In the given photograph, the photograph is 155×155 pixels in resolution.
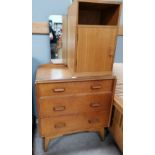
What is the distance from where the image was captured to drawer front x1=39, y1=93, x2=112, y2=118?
126 centimetres

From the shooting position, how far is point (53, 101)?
4.12 feet

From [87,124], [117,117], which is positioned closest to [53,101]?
[87,124]

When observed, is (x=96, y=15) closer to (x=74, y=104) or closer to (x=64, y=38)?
(x=64, y=38)

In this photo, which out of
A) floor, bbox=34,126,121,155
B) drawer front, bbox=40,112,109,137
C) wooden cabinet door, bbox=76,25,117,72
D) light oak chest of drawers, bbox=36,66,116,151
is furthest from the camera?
floor, bbox=34,126,121,155

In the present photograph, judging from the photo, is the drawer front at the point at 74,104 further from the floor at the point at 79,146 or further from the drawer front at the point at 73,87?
the floor at the point at 79,146

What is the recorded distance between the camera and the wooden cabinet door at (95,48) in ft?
3.68

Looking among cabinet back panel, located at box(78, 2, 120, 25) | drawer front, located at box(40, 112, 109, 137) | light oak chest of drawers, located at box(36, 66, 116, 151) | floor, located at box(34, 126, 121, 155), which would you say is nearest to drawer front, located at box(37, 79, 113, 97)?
light oak chest of drawers, located at box(36, 66, 116, 151)

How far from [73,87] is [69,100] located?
0.42ft

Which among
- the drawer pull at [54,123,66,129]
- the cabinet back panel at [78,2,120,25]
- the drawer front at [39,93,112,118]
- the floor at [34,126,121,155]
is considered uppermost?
the cabinet back panel at [78,2,120,25]

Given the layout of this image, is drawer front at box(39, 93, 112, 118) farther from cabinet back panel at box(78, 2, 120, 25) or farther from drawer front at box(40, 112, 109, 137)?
cabinet back panel at box(78, 2, 120, 25)

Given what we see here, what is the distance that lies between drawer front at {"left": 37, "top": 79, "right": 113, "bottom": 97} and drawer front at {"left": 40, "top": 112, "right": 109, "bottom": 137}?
0.83 ft
